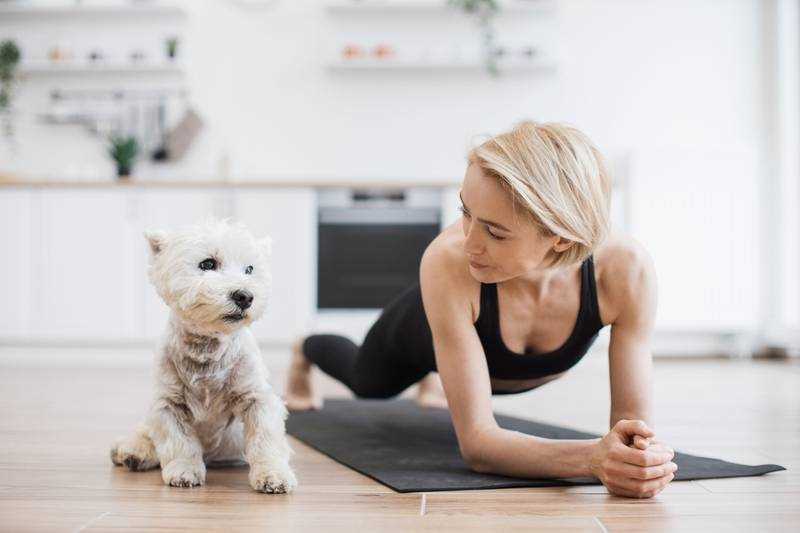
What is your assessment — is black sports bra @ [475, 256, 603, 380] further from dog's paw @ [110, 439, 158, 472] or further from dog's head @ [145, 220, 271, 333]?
dog's paw @ [110, 439, 158, 472]

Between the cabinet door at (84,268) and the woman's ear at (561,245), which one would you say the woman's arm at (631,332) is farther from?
the cabinet door at (84,268)

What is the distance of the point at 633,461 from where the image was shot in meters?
1.46

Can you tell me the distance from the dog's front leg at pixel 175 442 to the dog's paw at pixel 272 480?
0.44 feet

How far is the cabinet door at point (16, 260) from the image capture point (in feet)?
15.5

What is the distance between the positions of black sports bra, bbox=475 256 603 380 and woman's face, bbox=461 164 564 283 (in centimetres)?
18

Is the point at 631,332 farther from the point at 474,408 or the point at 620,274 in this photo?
→ the point at 474,408

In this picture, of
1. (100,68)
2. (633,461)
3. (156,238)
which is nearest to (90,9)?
A: (100,68)

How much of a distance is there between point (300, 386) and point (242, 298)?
1.34m

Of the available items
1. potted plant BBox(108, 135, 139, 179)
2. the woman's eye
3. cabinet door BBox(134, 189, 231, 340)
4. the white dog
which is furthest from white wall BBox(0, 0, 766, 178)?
the woman's eye

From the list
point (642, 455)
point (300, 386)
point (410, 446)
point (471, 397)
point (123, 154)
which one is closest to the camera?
point (642, 455)

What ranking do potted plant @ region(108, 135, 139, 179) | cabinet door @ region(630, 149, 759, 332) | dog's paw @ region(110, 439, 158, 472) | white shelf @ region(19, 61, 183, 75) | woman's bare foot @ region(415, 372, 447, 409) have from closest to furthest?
1. dog's paw @ region(110, 439, 158, 472)
2. woman's bare foot @ region(415, 372, 447, 409)
3. cabinet door @ region(630, 149, 759, 332)
4. potted plant @ region(108, 135, 139, 179)
5. white shelf @ region(19, 61, 183, 75)

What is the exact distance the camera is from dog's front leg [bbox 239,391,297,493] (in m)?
1.59

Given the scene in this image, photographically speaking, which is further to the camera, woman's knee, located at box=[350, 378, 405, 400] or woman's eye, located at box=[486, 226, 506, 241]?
woman's knee, located at box=[350, 378, 405, 400]

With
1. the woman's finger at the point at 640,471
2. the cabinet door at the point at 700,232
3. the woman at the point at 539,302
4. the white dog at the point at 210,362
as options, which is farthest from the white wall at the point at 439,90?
the woman's finger at the point at 640,471
